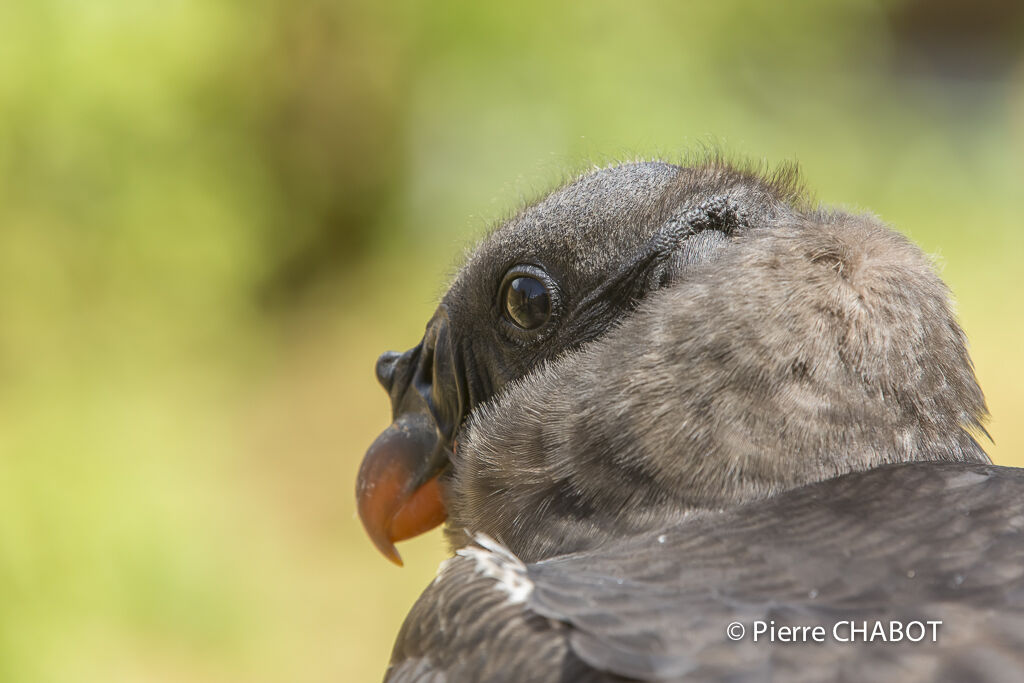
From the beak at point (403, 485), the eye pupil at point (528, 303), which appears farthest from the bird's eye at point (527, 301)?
the beak at point (403, 485)

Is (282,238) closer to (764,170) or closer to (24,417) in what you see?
(24,417)

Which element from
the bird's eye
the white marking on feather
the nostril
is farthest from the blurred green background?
the white marking on feather

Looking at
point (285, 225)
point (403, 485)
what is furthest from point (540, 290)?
point (285, 225)

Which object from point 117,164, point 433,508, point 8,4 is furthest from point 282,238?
point 433,508

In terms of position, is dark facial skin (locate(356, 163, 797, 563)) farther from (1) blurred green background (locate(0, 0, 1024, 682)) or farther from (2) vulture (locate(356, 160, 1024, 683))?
(1) blurred green background (locate(0, 0, 1024, 682))

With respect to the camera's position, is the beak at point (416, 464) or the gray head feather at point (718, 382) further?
the beak at point (416, 464)

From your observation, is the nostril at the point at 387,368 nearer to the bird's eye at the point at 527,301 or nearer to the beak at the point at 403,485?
the beak at the point at 403,485

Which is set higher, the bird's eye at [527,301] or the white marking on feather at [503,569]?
the bird's eye at [527,301]
